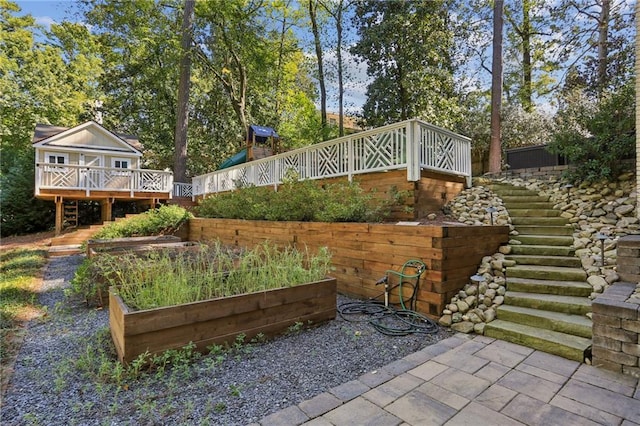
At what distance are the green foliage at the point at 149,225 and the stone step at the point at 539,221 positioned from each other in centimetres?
774

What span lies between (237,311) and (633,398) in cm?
272

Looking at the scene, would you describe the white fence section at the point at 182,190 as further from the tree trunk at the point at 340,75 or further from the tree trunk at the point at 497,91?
the tree trunk at the point at 497,91

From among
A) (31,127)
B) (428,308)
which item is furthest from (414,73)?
(31,127)

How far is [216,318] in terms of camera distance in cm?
251

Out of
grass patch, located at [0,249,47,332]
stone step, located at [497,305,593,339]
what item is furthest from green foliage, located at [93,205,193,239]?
stone step, located at [497,305,593,339]

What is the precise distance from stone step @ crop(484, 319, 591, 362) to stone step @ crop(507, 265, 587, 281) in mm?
732

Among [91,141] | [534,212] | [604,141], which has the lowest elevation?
[534,212]

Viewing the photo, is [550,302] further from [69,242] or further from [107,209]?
[107,209]

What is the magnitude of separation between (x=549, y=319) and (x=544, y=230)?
1.81 metres

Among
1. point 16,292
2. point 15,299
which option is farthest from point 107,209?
point 15,299

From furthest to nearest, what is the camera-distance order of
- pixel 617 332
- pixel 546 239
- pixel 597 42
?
1. pixel 597 42
2. pixel 546 239
3. pixel 617 332

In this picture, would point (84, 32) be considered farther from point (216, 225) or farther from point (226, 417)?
point (226, 417)

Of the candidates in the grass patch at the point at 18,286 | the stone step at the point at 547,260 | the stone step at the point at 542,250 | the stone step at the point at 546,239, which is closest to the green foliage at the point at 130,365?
the grass patch at the point at 18,286

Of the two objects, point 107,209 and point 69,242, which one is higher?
point 107,209
